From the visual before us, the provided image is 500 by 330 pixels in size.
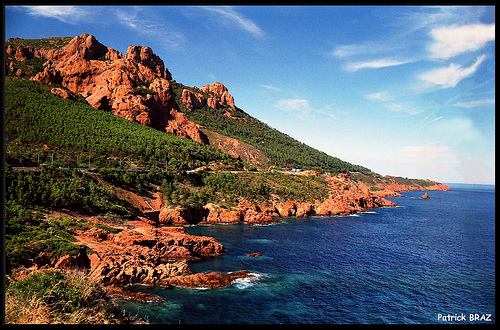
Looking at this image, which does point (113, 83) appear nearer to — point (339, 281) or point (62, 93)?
point (62, 93)

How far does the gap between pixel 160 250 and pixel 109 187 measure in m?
29.6

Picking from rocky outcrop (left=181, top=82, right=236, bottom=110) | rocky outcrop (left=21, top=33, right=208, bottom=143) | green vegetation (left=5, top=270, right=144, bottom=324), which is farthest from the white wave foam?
rocky outcrop (left=181, top=82, right=236, bottom=110)

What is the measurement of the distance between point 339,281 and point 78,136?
246ft

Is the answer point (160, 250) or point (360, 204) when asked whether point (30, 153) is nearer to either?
point (160, 250)

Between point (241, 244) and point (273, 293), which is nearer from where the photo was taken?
point (273, 293)

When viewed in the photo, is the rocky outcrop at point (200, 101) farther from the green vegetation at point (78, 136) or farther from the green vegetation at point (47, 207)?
the green vegetation at point (47, 207)

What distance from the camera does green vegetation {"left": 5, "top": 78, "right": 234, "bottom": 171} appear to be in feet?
228

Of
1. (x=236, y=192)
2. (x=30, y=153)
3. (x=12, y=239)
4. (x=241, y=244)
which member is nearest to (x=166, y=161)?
(x=236, y=192)

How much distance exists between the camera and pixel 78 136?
7731 cm

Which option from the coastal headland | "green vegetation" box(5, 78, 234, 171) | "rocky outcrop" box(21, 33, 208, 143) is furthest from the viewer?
"rocky outcrop" box(21, 33, 208, 143)

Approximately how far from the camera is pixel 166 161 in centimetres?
8506

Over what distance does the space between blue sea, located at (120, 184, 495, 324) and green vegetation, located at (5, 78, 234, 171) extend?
1400 inches

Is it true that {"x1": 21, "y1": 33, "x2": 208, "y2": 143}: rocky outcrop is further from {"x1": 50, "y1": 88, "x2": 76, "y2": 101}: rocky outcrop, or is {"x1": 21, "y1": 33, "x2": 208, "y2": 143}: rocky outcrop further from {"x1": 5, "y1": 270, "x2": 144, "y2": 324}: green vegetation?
{"x1": 5, "y1": 270, "x2": 144, "y2": 324}: green vegetation

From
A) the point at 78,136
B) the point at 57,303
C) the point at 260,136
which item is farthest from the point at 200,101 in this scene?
the point at 57,303
